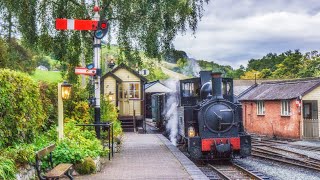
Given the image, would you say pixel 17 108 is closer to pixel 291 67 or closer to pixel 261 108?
pixel 261 108

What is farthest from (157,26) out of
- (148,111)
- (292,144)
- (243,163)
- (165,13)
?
(148,111)

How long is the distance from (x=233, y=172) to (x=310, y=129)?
14.2 metres

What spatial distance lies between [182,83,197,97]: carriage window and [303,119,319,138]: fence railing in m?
11.5

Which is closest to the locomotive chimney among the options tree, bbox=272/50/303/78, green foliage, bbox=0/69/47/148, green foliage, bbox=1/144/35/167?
green foliage, bbox=0/69/47/148

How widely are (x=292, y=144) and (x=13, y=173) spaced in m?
18.3

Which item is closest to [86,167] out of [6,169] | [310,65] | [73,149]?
[73,149]

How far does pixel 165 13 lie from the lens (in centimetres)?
1777

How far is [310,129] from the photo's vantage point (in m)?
27.2

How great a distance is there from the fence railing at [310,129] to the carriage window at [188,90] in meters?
11.5

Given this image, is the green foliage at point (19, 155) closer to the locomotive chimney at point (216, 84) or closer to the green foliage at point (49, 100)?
the green foliage at point (49, 100)

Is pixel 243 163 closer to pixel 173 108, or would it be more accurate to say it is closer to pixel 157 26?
pixel 157 26

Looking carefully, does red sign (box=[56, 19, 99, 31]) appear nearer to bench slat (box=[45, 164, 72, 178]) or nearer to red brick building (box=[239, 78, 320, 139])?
bench slat (box=[45, 164, 72, 178])

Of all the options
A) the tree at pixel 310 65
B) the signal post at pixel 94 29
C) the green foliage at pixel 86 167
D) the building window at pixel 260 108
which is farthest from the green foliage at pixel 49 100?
the tree at pixel 310 65

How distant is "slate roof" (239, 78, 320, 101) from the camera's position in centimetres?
2786
